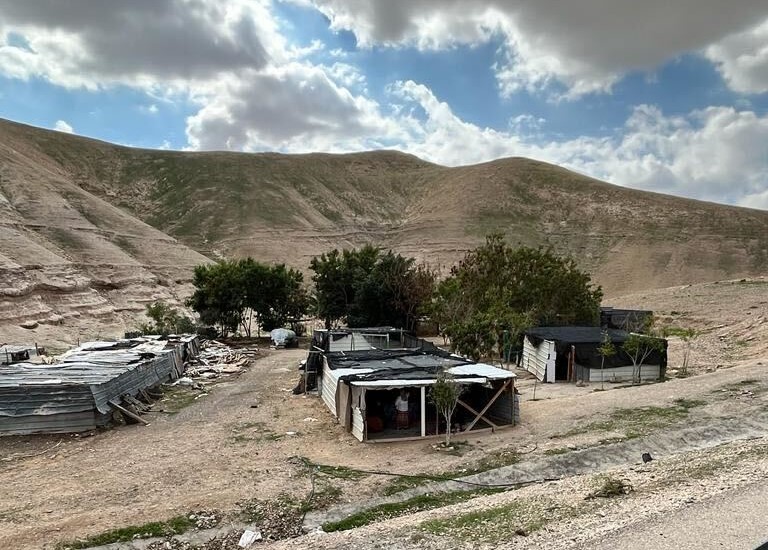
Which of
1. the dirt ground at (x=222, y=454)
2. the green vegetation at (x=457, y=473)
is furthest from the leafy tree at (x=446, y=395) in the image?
the green vegetation at (x=457, y=473)

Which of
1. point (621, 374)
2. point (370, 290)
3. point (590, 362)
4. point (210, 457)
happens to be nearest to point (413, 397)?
point (210, 457)

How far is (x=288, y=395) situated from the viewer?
22.6 meters

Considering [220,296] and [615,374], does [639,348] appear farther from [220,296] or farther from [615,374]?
[220,296]

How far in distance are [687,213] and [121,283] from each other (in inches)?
3585

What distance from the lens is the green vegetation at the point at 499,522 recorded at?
8617 mm

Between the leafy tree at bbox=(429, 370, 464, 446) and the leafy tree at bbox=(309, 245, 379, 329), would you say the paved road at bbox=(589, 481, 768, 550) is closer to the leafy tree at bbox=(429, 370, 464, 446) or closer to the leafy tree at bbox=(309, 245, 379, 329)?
the leafy tree at bbox=(429, 370, 464, 446)

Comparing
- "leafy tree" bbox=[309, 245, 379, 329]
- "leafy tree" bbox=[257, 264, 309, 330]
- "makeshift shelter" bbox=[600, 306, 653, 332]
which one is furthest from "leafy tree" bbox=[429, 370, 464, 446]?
"leafy tree" bbox=[257, 264, 309, 330]

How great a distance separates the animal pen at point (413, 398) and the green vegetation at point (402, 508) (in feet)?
12.0

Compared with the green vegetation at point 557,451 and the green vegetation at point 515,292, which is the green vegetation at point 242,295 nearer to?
the green vegetation at point 515,292

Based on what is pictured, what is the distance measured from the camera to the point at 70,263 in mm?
49906

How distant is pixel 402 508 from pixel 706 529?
5.22 m

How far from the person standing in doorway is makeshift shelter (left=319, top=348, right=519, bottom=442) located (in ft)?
0.62

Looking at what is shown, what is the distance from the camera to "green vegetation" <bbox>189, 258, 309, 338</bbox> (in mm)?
44969

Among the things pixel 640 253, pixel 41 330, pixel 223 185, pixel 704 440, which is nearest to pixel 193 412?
pixel 704 440
